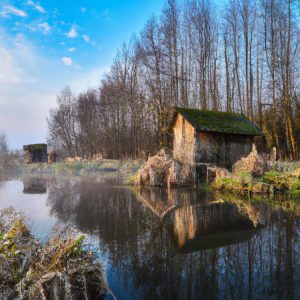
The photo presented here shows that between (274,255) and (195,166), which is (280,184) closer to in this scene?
(195,166)

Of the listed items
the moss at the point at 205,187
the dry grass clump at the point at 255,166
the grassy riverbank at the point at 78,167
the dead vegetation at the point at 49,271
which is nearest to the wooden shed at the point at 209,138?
the moss at the point at 205,187

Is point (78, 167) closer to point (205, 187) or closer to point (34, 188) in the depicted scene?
point (34, 188)

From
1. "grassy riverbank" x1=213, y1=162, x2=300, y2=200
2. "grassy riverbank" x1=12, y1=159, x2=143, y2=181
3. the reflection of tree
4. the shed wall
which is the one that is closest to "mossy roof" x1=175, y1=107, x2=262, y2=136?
the shed wall

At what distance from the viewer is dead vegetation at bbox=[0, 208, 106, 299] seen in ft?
11.4

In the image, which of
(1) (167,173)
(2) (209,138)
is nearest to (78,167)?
(1) (167,173)

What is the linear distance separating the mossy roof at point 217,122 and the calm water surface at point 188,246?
798cm

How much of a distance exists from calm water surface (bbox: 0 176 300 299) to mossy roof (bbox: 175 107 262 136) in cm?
798

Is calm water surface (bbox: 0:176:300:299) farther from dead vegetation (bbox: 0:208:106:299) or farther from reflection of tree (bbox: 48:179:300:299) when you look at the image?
dead vegetation (bbox: 0:208:106:299)

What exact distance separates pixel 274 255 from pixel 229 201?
5.83 metres

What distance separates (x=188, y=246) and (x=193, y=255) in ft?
1.73

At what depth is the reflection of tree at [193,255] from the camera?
4.24 metres

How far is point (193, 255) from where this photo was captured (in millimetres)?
5520

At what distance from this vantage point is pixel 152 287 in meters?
4.31

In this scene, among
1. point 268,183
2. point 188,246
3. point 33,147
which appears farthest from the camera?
point 33,147
